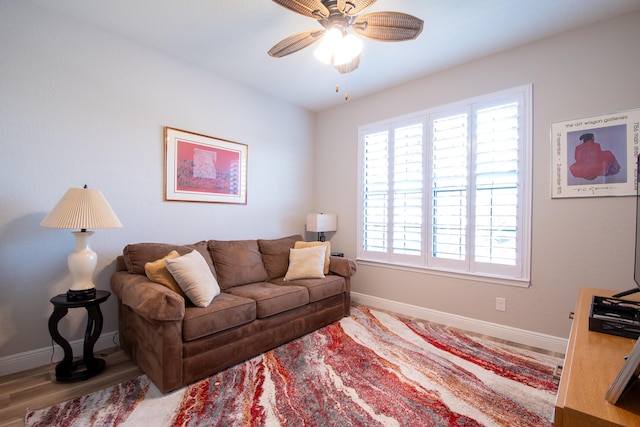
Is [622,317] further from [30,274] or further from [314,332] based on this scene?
[30,274]

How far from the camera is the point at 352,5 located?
1771mm

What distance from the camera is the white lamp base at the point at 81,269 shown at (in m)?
2.07

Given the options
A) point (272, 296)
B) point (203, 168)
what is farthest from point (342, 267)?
point (203, 168)

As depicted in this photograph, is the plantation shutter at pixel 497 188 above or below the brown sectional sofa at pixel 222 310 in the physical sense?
above

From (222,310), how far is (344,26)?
7.11 ft

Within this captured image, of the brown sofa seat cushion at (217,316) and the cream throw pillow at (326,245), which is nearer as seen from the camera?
the brown sofa seat cushion at (217,316)

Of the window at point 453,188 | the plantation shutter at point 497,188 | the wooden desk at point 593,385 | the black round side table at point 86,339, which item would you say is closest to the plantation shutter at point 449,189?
the window at point 453,188

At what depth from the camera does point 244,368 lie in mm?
2215

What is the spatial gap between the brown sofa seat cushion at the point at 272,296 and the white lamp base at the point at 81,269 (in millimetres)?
1048

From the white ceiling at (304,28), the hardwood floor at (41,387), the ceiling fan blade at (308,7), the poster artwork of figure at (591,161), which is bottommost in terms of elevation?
the hardwood floor at (41,387)

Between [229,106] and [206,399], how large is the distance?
2.93m

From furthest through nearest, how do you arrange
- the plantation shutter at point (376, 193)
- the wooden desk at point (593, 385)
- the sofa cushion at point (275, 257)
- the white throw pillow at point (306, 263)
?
the plantation shutter at point (376, 193)
the sofa cushion at point (275, 257)
the white throw pillow at point (306, 263)
the wooden desk at point (593, 385)

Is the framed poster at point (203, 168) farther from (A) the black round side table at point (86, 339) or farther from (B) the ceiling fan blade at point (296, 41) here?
(B) the ceiling fan blade at point (296, 41)

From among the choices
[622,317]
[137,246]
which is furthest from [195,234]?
[622,317]
